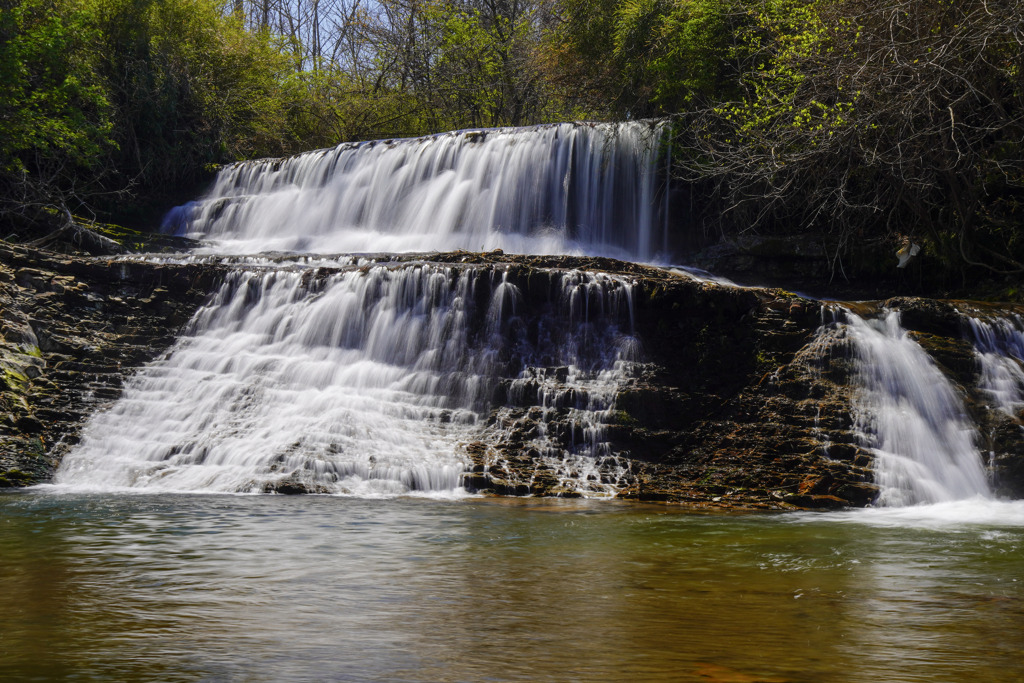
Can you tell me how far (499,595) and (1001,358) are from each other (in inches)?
291

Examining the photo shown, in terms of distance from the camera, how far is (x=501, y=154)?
16688 mm

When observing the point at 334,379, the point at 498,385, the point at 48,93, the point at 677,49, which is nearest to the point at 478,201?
the point at 677,49

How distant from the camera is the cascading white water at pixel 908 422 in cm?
823

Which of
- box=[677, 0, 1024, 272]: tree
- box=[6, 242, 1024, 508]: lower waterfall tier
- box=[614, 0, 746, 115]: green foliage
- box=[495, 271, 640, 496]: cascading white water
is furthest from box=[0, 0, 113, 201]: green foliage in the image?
box=[677, 0, 1024, 272]: tree

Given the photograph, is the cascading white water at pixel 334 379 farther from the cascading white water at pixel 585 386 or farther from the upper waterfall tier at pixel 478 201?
the upper waterfall tier at pixel 478 201

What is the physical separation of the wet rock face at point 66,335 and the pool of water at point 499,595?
2147 millimetres

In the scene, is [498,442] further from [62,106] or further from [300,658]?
[62,106]

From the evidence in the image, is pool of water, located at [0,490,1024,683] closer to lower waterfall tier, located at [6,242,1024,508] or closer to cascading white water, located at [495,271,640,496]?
lower waterfall tier, located at [6,242,1024,508]

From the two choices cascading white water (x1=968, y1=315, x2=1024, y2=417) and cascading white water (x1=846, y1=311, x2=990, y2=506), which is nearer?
cascading white water (x1=846, y1=311, x2=990, y2=506)

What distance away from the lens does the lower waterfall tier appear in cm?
845

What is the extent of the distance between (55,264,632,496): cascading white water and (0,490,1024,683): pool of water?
148 centimetres

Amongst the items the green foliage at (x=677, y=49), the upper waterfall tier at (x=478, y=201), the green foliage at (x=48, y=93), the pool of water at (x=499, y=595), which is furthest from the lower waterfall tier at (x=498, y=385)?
the green foliage at (x=677, y=49)

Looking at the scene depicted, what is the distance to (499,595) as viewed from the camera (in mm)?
4348

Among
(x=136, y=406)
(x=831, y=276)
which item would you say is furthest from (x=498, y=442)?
(x=831, y=276)
